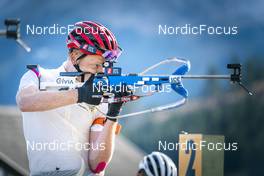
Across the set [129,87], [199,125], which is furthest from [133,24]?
[199,125]

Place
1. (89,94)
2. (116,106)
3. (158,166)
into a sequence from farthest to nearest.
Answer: (116,106), (89,94), (158,166)

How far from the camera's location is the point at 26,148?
4.34m

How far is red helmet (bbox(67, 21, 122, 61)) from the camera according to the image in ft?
13.8

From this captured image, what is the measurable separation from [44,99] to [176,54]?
899mm

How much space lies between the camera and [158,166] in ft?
12.9
